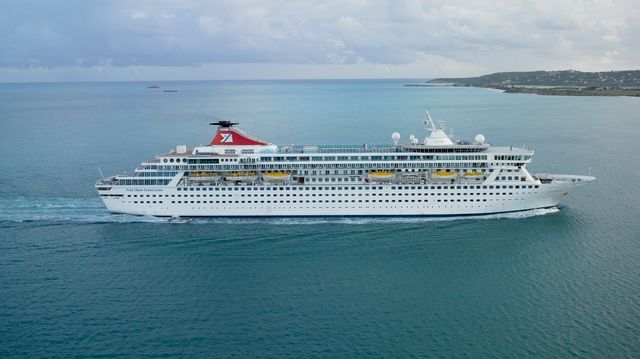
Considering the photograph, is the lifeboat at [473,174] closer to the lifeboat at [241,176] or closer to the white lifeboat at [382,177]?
the white lifeboat at [382,177]

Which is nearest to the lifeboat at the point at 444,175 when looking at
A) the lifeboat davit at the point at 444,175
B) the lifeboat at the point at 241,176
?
the lifeboat davit at the point at 444,175

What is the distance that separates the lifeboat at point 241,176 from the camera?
121ft

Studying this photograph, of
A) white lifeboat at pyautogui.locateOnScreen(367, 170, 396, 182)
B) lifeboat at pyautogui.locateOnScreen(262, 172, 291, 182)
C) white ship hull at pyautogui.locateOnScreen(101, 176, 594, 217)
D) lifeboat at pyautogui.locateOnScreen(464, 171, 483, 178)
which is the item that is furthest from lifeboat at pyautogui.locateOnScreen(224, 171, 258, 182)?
lifeboat at pyautogui.locateOnScreen(464, 171, 483, 178)

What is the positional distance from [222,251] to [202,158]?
8.73 meters

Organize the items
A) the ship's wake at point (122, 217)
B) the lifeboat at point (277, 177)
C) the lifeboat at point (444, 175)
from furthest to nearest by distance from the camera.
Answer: the lifeboat at point (277, 177) → the lifeboat at point (444, 175) → the ship's wake at point (122, 217)

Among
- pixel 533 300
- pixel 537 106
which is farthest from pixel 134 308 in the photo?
pixel 537 106

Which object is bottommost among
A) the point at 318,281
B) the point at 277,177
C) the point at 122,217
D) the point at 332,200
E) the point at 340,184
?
the point at 318,281

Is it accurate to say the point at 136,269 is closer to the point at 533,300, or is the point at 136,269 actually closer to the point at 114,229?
the point at 114,229

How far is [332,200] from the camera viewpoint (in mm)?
35906

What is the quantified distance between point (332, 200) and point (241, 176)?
21.7 feet

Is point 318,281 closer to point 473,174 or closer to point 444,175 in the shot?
point 444,175

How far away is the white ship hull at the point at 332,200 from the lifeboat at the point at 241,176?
1.02m

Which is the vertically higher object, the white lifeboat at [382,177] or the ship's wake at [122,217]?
the white lifeboat at [382,177]

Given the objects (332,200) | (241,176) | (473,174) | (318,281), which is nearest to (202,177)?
(241,176)
